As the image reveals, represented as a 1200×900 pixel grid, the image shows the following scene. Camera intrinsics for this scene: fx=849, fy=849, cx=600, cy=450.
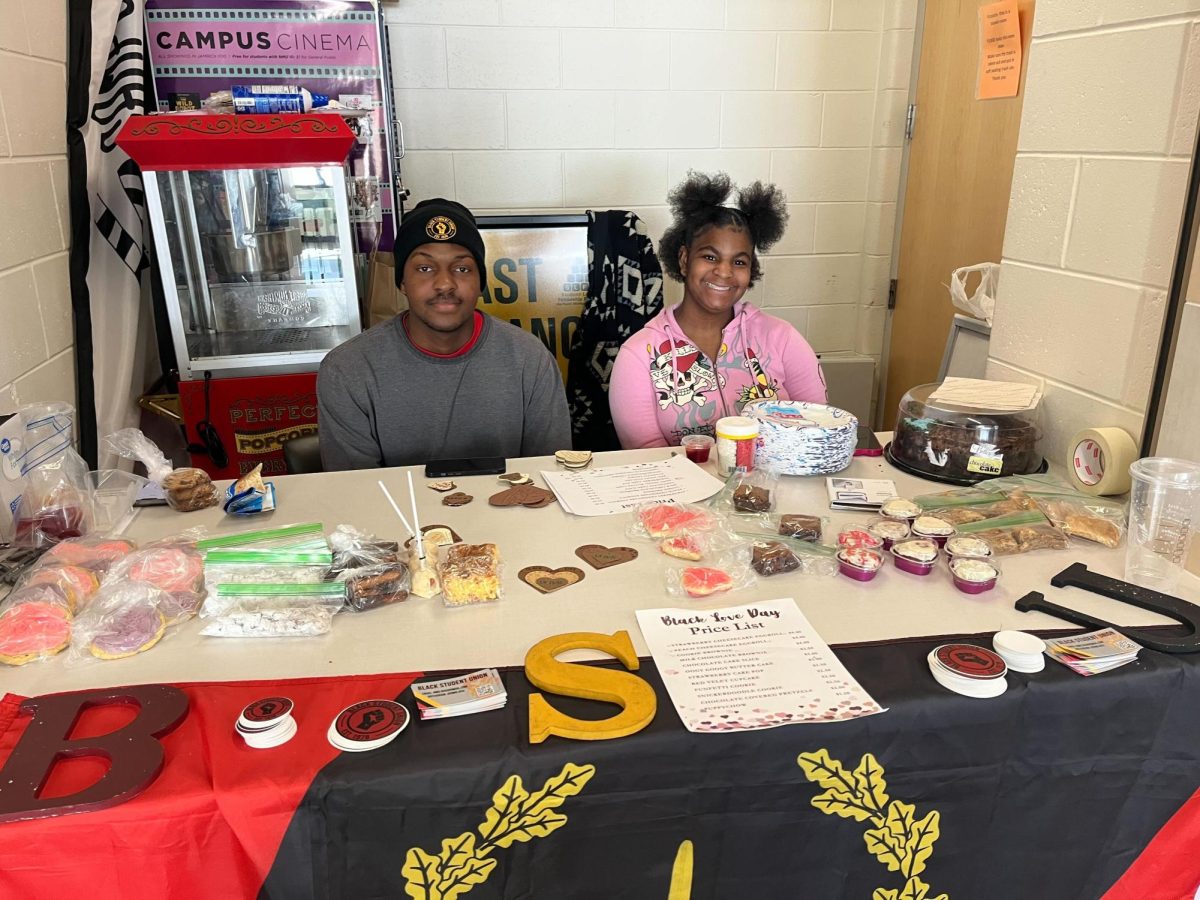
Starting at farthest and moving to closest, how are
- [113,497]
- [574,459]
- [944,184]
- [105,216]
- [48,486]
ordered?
[944,184] → [105,216] → [574,459] → [113,497] → [48,486]

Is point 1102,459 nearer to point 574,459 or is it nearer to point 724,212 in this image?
point 574,459

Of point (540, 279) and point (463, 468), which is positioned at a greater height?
point (540, 279)

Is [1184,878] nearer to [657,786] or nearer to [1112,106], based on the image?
[657,786]

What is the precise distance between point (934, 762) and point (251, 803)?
0.78 m

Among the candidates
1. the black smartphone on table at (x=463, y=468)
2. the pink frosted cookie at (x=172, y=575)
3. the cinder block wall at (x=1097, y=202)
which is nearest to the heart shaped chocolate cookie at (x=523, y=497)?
the black smartphone on table at (x=463, y=468)

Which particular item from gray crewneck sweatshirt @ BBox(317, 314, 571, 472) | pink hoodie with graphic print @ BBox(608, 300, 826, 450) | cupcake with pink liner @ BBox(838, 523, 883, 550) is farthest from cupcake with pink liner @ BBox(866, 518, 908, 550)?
gray crewneck sweatshirt @ BBox(317, 314, 571, 472)

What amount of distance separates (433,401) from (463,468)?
42 centimetres

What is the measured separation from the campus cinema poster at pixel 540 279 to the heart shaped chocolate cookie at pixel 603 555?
76.2 inches

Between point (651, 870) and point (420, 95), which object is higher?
point (420, 95)

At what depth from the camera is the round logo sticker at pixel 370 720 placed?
3.07 ft

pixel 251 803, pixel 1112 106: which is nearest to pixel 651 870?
pixel 251 803

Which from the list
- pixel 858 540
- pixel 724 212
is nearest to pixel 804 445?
pixel 858 540

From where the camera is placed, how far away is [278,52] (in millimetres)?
2900

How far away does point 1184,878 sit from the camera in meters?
1.18
